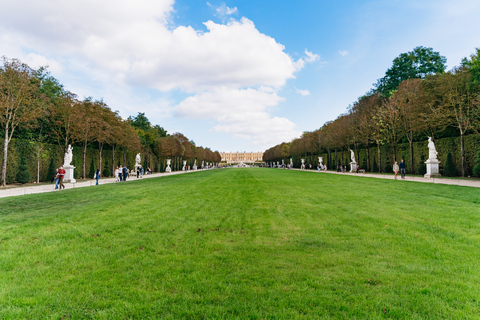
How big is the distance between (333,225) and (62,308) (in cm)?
537

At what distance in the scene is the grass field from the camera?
2729mm

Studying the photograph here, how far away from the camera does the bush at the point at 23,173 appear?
21.2 metres

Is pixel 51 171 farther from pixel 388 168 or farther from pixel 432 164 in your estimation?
pixel 388 168

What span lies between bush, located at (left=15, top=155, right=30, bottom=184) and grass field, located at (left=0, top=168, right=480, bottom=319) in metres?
18.8

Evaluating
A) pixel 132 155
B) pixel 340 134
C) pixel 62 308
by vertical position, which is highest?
pixel 340 134

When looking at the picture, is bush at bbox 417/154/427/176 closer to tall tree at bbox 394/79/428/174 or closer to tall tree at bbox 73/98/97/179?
tall tree at bbox 394/79/428/174

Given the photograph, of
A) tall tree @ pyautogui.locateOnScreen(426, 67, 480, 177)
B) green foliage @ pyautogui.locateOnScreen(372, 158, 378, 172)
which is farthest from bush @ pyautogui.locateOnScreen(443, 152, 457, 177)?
green foliage @ pyautogui.locateOnScreen(372, 158, 378, 172)

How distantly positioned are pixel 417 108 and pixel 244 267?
28.1 metres

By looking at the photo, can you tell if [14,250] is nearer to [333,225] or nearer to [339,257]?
[339,257]

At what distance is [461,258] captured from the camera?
4.02 metres

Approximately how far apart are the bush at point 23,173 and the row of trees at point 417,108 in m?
35.6

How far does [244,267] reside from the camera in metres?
3.72

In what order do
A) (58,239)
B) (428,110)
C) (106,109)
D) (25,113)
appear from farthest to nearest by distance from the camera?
(106,109), (428,110), (25,113), (58,239)

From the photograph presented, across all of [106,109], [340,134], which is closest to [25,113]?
[106,109]
